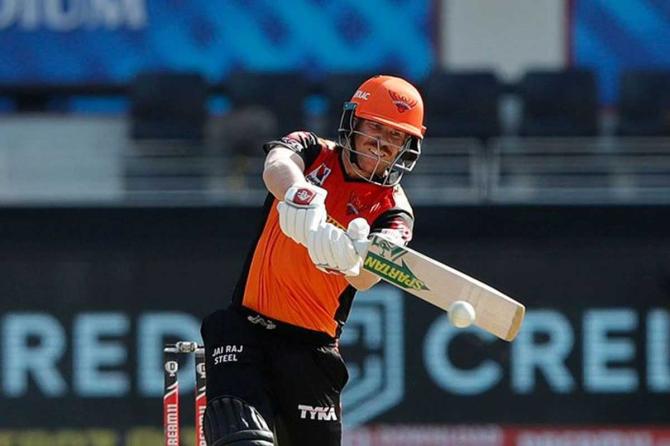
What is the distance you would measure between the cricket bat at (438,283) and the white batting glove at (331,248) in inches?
2.0

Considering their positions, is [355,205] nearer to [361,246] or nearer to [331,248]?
[361,246]

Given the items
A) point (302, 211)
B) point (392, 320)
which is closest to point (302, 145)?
point (302, 211)

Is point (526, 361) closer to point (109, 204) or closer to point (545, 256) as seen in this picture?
point (545, 256)

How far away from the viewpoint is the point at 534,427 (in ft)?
29.3

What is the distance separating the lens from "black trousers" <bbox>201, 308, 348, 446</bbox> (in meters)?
4.79

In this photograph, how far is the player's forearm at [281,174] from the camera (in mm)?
4621

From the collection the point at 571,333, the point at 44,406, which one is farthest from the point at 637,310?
the point at 44,406

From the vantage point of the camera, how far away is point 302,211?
14.4 ft

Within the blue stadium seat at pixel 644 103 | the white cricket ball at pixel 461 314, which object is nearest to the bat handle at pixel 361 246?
the white cricket ball at pixel 461 314

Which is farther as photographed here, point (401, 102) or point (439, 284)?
point (401, 102)

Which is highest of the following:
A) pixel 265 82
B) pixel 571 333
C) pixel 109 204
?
pixel 265 82

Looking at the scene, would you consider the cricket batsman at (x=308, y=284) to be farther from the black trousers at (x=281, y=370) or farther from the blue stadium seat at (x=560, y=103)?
the blue stadium seat at (x=560, y=103)

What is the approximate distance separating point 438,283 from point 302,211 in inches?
17.6

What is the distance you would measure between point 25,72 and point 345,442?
3.79 m
